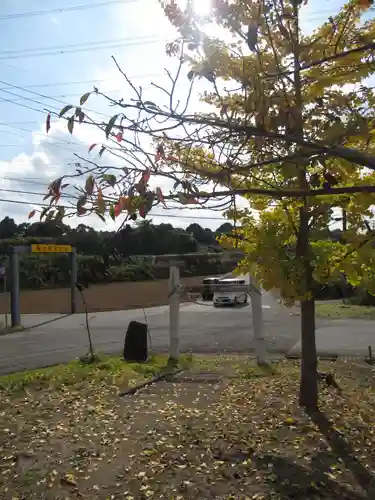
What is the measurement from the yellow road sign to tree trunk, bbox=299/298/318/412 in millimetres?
18629

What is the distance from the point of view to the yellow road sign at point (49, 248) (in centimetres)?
2377

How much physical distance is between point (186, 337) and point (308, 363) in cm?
1032

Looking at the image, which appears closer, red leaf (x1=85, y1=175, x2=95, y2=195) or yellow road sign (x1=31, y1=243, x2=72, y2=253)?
red leaf (x1=85, y1=175, x2=95, y2=195)

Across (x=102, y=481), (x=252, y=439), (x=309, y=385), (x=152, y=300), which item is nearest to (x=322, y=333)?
(x=309, y=385)

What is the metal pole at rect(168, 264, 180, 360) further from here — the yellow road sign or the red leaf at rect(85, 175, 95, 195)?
the yellow road sign

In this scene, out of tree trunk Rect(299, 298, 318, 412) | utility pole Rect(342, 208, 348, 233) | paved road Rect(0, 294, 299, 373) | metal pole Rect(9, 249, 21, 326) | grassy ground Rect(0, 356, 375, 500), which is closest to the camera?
grassy ground Rect(0, 356, 375, 500)

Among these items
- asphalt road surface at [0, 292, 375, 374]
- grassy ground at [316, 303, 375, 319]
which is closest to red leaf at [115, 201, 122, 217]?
asphalt road surface at [0, 292, 375, 374]

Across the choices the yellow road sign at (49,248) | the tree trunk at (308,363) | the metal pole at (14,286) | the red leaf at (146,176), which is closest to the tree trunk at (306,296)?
the tree trunk at (308,363)

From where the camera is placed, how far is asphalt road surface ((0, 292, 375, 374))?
44.8 feet

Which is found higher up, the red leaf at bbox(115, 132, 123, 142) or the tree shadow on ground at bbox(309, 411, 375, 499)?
the red leaf at bbox(115, 132, 123, 142)

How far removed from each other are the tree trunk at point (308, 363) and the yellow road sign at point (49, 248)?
61.1ft

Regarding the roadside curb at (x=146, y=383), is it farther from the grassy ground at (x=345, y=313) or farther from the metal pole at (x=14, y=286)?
the grassy ground at (x=345, y=313)

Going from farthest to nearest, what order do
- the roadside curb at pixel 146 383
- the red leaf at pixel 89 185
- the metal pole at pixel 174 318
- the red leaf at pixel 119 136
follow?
the metal pole at pixel 174 318
the roadside curb at pixel 146 383
the red leaf at pixel 119 136
the red leaf at pixel 89 185

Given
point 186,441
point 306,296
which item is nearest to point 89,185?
point 186,441
